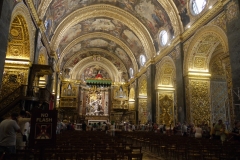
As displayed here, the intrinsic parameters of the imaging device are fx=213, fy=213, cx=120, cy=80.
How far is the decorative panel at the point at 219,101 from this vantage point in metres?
14.9

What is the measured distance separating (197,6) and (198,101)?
231 inches

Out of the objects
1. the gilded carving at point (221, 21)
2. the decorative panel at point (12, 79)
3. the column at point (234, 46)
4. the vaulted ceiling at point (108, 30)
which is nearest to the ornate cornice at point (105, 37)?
the vaulted ceiling at point (108, 30)

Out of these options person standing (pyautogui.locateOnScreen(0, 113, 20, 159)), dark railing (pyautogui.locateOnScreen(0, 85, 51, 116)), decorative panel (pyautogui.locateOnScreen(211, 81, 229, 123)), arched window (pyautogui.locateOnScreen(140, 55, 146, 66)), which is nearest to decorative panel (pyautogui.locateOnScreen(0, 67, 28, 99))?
dark railing (pyautogui.locateOnScreen(0, 85, 51, 116))

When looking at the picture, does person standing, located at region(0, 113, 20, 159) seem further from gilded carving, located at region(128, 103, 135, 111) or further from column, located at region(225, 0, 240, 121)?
gilded carving, located at region(128, 103, 135, 111)

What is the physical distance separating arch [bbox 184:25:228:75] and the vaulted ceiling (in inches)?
85.1

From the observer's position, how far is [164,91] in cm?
1917

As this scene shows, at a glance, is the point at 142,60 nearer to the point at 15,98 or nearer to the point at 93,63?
the point at 93,63

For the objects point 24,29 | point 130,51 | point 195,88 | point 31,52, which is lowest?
point 195,88

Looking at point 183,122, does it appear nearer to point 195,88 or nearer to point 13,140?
point 195,88

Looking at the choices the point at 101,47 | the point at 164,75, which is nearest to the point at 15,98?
the point at 164,75

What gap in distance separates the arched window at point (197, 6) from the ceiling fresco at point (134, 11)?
297 centimetres

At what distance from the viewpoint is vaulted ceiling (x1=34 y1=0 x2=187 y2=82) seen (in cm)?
1627

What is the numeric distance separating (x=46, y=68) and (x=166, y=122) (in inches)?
445

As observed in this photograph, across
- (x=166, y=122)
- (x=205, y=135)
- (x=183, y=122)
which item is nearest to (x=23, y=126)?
(x=205, y=135)
